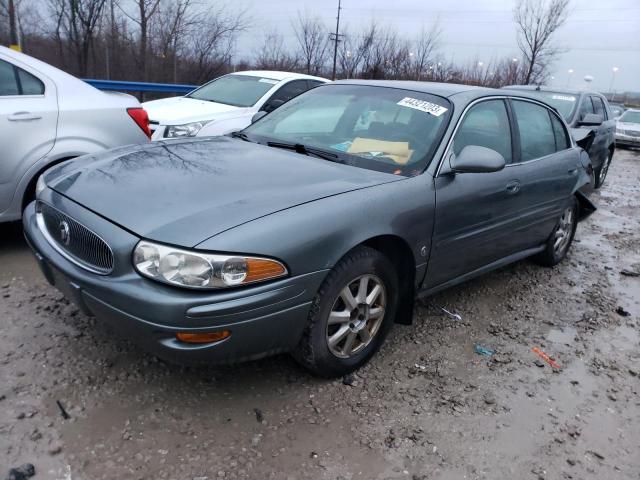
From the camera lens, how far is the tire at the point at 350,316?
2.63 m

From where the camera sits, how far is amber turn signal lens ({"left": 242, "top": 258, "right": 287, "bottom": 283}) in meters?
2.29

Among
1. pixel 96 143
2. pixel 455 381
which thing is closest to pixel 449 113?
pixel 455 381

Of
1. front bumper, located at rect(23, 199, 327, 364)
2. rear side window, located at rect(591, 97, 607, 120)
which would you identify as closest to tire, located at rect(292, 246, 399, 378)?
front bumper, located at rect(23, 199, 327, 364)

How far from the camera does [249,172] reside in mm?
2904

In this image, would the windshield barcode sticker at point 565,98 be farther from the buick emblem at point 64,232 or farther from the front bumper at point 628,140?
the front bumper at point 628,140

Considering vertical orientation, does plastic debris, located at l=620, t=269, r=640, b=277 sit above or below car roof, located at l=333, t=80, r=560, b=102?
below

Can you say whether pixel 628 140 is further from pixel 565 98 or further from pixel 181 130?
pixel 181 130

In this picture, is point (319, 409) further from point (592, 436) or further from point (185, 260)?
point (592, 436)

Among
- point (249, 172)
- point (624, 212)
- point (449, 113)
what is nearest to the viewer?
point (249, 172)

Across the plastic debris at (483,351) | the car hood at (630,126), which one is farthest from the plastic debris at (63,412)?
the car hood at (630,126)

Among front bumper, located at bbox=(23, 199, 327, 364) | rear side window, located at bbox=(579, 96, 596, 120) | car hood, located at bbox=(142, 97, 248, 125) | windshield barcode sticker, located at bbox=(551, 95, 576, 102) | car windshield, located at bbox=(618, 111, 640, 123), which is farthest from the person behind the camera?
car windshield, located at bbox=(618, 111, 640, 123)

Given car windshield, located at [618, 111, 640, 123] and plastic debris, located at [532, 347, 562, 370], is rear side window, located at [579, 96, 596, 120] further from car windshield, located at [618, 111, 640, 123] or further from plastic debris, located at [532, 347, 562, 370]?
car windshield, located at [618, 111, 640, 123]

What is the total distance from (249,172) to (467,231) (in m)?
1.45

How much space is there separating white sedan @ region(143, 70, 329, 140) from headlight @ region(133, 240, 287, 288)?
4.26m
